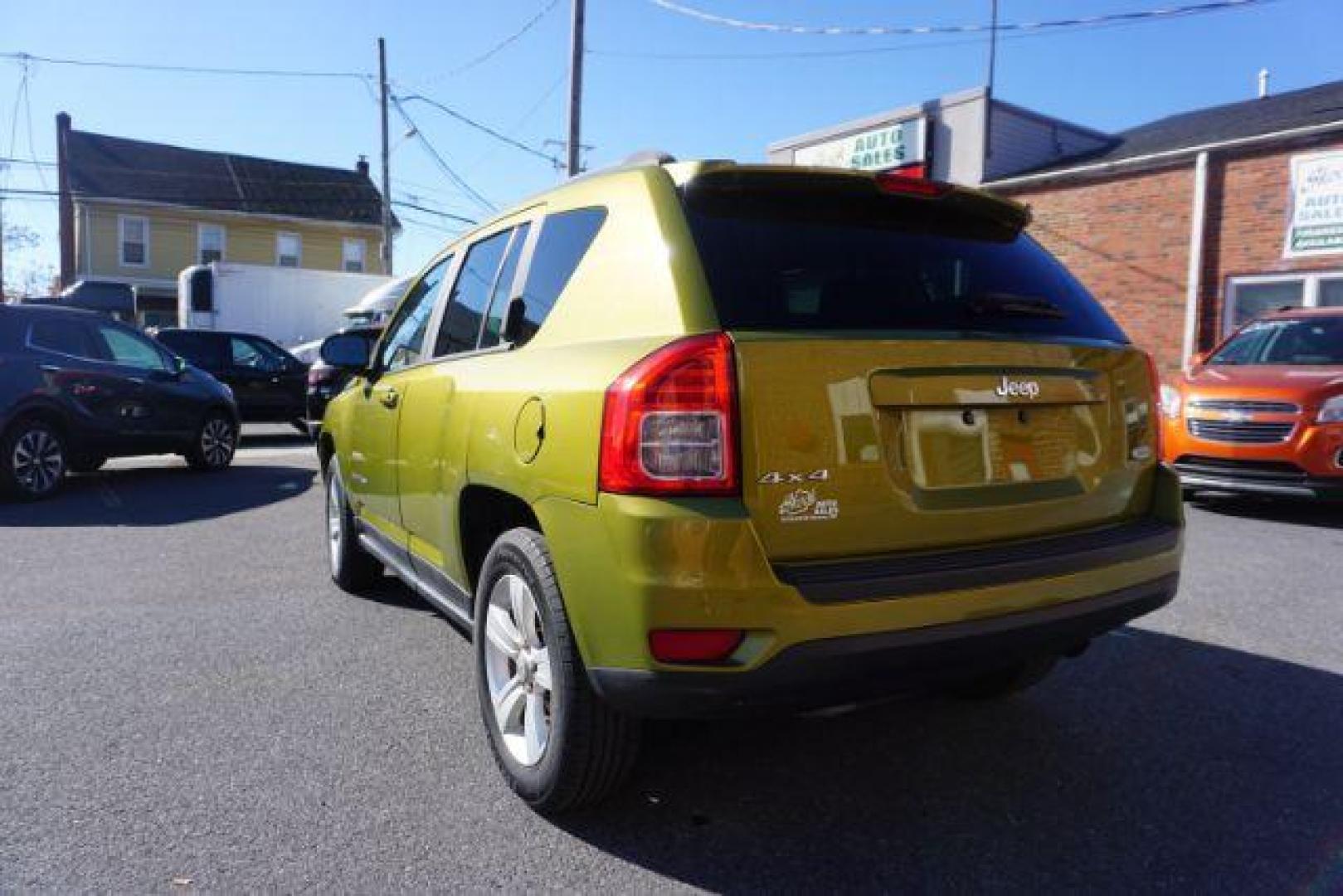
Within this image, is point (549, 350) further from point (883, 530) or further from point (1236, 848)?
point (1236, 848)

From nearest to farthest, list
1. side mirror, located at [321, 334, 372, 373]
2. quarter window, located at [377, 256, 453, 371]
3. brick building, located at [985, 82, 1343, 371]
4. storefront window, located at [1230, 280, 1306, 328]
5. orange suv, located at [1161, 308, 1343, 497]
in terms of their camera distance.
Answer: quarter window, located at [377, 256, 453, 371] → side mirror, located at [321, 334, 372, 373] → orange suv, located at [1161, 308, 1343, 497] → brick building, located at [985, 82, 1343, 371] → storefront window, located at [1230, 280, 1306, 328]

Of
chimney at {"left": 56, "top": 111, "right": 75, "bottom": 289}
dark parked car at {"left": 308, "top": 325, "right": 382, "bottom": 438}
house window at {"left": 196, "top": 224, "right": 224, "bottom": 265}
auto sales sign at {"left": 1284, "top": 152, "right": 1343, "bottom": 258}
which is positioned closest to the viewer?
dark parked car at {"left": 308, "top": 325, "right": 382, "bottom": 438}

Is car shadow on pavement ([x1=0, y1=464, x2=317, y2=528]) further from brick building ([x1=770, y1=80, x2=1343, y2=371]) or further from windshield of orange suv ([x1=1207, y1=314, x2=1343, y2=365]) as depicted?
brick building ([x1=770, y1=80, x2=1343, y2=371])

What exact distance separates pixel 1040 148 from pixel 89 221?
3017 centimetres

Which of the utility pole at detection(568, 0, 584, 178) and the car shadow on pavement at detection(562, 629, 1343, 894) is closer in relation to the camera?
the car shadow on pavement at detection(562, 629, 1343, 894)

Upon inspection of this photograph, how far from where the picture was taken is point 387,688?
11.9ft

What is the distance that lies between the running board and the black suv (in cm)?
509

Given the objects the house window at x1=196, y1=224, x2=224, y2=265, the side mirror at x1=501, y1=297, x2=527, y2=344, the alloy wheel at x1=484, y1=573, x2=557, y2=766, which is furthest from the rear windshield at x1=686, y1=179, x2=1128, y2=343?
the house window at x1=196, y1=224, x2=224, y2=265

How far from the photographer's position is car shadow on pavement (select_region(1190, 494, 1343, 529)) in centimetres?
722

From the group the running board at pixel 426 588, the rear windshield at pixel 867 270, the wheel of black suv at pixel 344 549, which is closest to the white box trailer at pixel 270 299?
the wheel of black suv at pixel 344 549

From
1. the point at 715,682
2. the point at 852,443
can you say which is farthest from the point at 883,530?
the point at 715,682

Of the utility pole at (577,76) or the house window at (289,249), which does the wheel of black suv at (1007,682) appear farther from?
the house window at (289,249)

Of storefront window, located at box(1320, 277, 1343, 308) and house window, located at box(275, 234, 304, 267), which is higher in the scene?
house window, located at box(275, 234, 304, 267)

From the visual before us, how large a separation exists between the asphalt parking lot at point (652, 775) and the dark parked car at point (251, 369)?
376 inches
